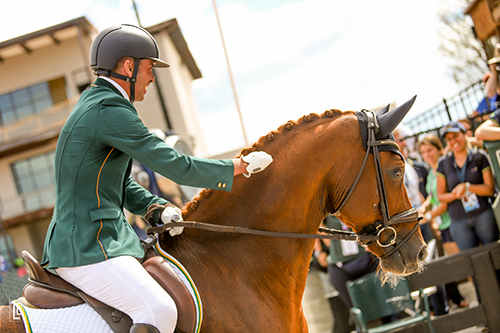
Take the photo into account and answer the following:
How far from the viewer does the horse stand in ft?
8.43

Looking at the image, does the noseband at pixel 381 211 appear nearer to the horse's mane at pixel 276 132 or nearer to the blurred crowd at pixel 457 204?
the horse's mane at pixel 276 132

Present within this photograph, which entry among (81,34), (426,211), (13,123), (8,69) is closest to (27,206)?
(13,123)

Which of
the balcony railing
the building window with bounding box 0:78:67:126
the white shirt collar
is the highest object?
the building window with bounding box 0:78:67:126

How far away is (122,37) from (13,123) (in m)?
27.3

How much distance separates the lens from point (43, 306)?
2.12 meters

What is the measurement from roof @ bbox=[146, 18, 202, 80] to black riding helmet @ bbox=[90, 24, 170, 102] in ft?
68.3

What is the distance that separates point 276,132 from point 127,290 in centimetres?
134

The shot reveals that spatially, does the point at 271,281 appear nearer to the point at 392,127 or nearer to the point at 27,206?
the point at 392,127

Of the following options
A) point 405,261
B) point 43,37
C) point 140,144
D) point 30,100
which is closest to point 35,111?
point 30,100

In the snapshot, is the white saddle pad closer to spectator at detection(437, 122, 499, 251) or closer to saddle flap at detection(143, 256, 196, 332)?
saddle flap at detection(143, 256, 196, 332)

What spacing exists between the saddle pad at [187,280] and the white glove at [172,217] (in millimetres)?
134

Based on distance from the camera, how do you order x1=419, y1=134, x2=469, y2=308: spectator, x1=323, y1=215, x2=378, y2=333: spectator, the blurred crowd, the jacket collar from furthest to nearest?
x1=419, y1=134, x2=469, y2=308: spectator → x1=323, y1=215, x2=378, y2=333: spectator → the blurred crowd → the jacket collar

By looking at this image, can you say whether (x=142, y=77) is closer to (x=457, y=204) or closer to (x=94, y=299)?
(x=94, y=299)

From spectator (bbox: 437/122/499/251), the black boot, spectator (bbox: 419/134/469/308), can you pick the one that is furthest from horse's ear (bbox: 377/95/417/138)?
spectator (bbox: 419/134/469/308)
